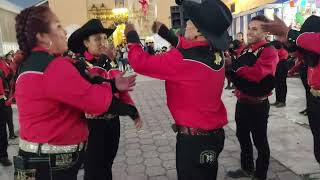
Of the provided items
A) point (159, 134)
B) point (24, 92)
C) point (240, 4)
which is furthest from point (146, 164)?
point (240, 4)

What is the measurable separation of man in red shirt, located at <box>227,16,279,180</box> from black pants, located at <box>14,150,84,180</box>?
2176mm

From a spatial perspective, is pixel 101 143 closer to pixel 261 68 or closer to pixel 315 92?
pixel 261 68

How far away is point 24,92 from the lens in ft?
8.46

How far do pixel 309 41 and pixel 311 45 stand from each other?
0.04m

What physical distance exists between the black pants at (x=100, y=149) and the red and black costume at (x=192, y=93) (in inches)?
44.1

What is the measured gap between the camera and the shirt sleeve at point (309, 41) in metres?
3.47

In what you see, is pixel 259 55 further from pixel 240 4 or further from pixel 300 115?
pixel 240 4

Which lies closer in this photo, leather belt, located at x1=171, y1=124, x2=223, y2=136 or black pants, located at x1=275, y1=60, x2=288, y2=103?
leather belt, located at x1=171, y1=124, x2=223, y2=136

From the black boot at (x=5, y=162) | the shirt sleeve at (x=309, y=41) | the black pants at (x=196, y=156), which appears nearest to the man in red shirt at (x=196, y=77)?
the black pants at (x=196, y=156)

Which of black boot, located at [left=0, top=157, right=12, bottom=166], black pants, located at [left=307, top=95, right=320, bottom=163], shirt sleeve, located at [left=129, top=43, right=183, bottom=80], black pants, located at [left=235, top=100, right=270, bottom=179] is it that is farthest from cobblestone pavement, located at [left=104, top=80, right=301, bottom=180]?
shirt sleeve, located at [left=129, top=43, right=183, bottom=80]

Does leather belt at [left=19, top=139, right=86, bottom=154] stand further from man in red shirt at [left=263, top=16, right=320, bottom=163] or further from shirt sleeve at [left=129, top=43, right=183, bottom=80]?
man in red shirt at [left=263, top=16, right=320, bottom=163]

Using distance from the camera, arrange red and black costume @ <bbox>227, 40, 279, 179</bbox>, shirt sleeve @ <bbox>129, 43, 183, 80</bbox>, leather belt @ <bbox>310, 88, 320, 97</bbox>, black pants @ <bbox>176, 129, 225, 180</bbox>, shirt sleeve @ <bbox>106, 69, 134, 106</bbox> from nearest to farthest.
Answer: shirt sleeve @ <bbox>129, 43, 183, 80</bbox> → black pants @ <bbox>176, 129, 225, 180</bbox> → leather belt @ <bbox>310, 88, 320, 97</bbox> → shirt sleeve @ <bbox>106, 69, 134, 106</bbox> → red and black costume @ <bbox>227, 40, 279, 179</bbox>

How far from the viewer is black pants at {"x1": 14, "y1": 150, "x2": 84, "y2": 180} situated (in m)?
2.61

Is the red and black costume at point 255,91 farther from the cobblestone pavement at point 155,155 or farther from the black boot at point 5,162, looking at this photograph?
the black boot at point 5,162
